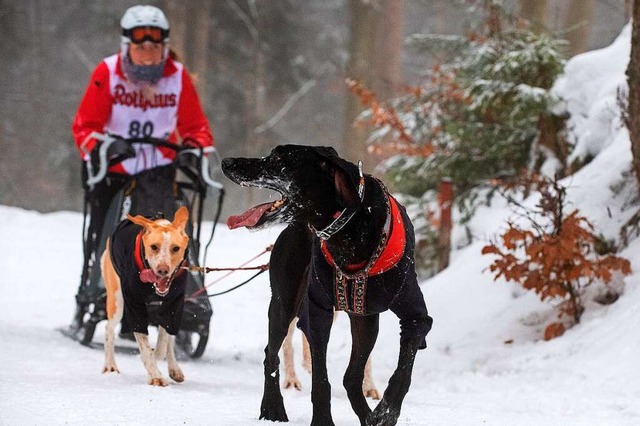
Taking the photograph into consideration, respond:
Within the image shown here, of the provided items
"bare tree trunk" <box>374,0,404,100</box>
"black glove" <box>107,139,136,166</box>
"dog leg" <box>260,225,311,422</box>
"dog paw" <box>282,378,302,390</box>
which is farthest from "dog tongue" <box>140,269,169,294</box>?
"bare tree trunk" <box>374,0,404,100</box>

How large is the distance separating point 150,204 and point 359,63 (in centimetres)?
1650

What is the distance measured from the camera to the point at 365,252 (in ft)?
12.5

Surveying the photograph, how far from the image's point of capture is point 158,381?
559cm

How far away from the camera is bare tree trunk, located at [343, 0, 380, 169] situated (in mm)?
22578

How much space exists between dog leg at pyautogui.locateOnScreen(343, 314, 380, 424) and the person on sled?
132 inches

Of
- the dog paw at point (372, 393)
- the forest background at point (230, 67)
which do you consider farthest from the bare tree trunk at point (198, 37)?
the dog paw at point (372, 393)

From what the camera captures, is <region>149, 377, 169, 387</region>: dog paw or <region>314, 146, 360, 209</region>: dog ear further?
<region>149, 377, 169, 387</region>: dog paw

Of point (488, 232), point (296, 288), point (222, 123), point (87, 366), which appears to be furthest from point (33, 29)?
point (296, 288)

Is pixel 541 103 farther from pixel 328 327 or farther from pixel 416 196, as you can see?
pixel 328 327

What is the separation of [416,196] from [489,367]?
542cm

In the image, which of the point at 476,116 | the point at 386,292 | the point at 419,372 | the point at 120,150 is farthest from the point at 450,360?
the point at 476,116

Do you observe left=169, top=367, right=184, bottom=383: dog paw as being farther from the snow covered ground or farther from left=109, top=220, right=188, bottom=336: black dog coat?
left=109, top=220, right=188, bottom=336: black dog coat

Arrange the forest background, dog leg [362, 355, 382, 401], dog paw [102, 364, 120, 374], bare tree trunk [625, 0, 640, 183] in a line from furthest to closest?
the forest background, bare tree trunk [625, 0, 640, 183], dog paw [102, 364, 120, 374], dog leg [362, 355, 382, 401]

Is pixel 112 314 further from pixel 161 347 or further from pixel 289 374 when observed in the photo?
pixel 289 374
